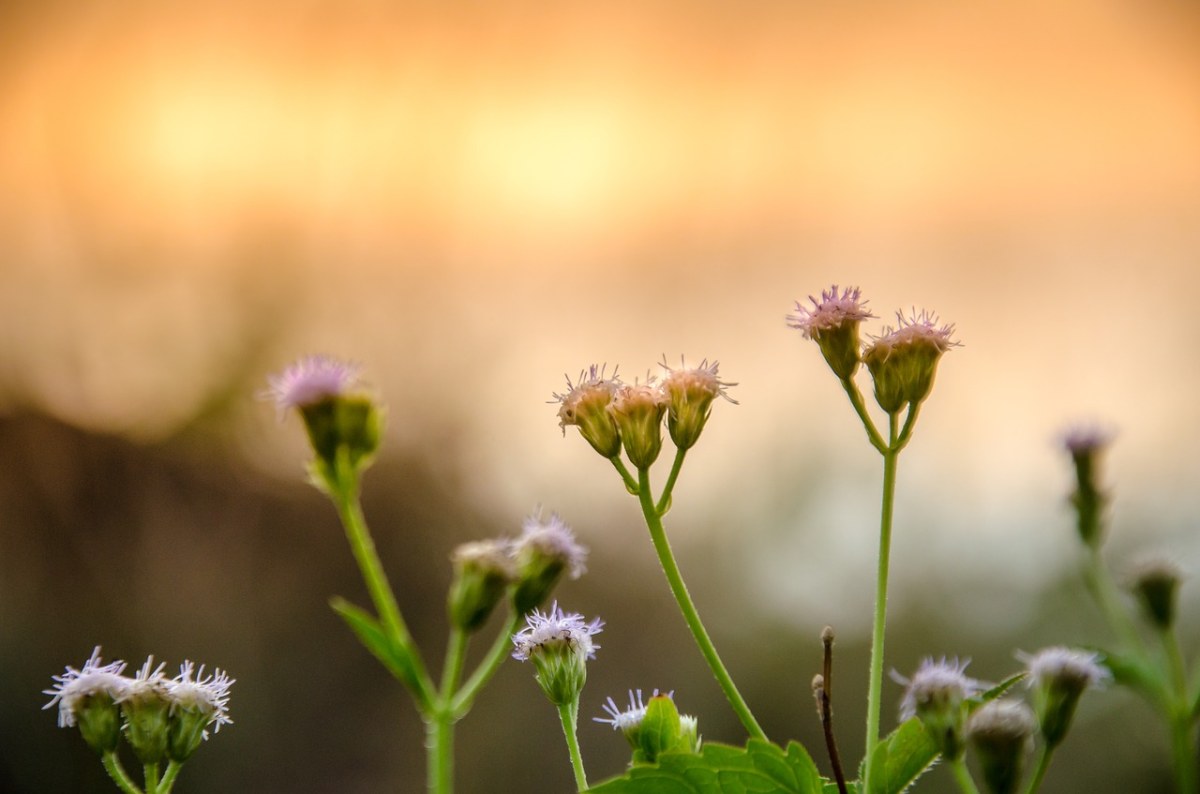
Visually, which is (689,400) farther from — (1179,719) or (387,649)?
(1179,719)

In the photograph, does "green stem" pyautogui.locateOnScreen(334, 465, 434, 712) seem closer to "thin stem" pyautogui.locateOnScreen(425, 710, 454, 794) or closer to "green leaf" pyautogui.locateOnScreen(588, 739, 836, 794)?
"thin stem" pyautogui.locateOnScreen(425, 710, 454, 794)

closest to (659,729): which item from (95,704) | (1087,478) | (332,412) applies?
(332,412)

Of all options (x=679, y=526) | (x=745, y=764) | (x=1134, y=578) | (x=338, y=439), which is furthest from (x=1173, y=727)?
(x=679, y=526)

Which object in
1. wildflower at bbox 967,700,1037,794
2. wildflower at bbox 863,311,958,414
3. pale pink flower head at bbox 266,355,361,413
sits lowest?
wildflower at bbox 967,700,1037,794

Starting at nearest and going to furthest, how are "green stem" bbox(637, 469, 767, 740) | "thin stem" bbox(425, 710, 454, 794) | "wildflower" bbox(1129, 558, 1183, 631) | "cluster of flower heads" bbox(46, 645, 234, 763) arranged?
1. "thin stem" bbox(425, 710, 454, 794)
2. "green stem" bbox(637, 469, 767, 740)
3. "cluster of flower heads" bbox(46, 645, 234, 763)
4. "wildflower" bbox(1129, 558, 1183, 631)

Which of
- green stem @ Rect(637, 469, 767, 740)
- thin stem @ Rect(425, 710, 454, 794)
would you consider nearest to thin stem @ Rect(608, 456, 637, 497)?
green stem @ Rect(637, 469, 767, 740)

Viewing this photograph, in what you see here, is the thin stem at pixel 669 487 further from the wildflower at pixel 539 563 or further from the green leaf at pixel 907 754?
the green leaf at pixel 907 754

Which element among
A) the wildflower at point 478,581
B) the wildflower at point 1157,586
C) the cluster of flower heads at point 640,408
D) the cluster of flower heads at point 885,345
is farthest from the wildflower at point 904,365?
the wildflower at point 1157,586
